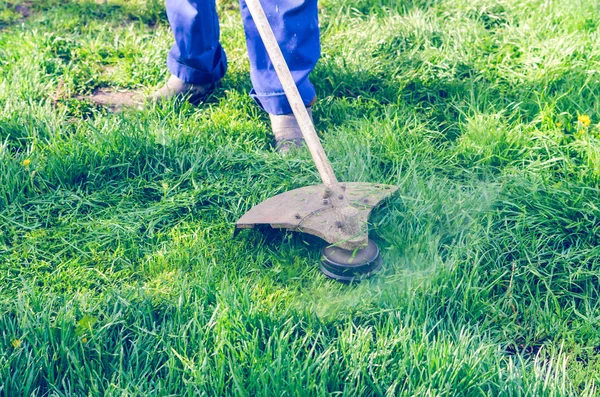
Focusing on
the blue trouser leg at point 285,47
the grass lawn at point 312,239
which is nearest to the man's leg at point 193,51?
the grass lawn at point 312,239

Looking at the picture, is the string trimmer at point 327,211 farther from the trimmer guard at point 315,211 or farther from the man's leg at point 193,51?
the man's leg at point 193,51

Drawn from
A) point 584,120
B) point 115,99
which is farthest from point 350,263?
point 115,99

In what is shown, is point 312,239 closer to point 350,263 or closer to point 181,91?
point 350,263

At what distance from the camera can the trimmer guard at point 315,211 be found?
2.31 m

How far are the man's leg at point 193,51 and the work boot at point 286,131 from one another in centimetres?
50

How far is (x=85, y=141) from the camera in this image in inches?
115

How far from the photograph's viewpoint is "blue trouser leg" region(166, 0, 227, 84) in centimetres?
319

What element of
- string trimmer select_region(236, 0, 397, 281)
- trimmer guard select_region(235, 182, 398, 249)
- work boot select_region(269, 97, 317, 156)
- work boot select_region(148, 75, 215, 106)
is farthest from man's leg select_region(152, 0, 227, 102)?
trimmer guard select_region(235, 182, 398, 249)

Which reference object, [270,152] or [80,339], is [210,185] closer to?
[270,152]

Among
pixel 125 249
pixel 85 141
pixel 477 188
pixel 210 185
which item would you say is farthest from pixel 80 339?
pixel 477 188

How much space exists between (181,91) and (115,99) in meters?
0.39

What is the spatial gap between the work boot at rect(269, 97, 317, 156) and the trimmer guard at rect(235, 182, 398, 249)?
0.46 meters

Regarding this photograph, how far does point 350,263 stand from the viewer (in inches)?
89.0

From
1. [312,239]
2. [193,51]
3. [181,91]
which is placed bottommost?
[312,239]
